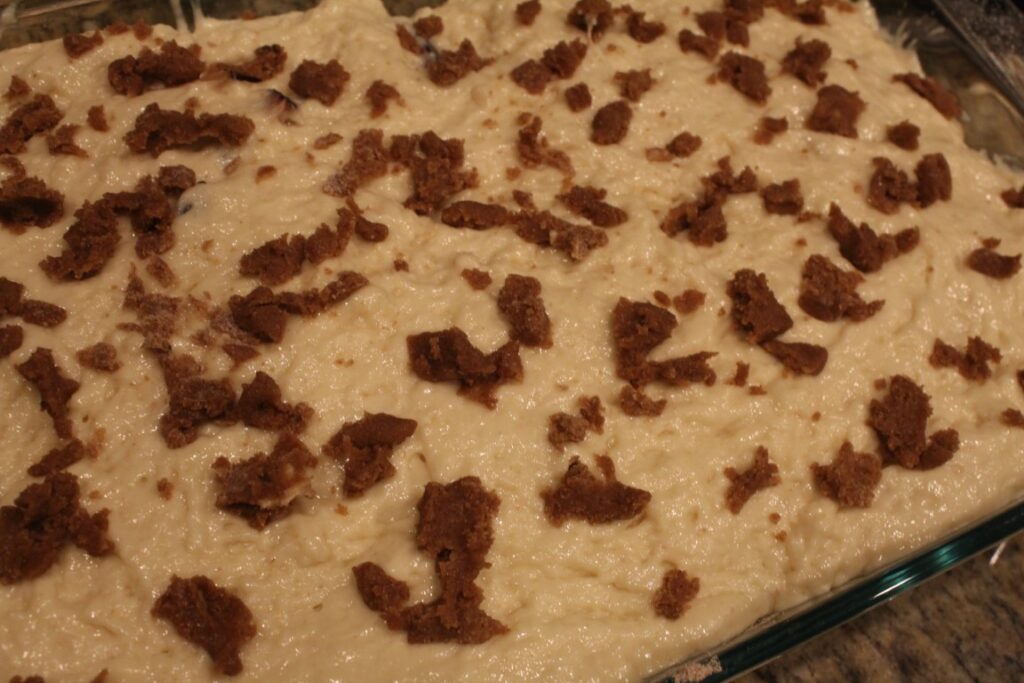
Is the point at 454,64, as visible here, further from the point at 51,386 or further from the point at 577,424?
the point at 51,386

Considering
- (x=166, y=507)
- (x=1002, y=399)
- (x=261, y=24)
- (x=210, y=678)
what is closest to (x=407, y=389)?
(x=166, y=507)

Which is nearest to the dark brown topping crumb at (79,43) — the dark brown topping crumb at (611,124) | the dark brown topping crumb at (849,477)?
the dark brown topping crumb at (611,124)

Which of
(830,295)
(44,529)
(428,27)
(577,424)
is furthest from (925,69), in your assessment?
(44,529)

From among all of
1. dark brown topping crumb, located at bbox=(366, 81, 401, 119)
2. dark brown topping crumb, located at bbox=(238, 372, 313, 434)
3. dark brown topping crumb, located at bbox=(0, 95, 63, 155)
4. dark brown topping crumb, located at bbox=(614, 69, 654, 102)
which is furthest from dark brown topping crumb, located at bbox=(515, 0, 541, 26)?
dark brown topping crumb, located at bbox=(238, 372, 313, 434)

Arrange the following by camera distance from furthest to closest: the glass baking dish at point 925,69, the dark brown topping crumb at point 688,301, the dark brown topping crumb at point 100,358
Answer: the dark brown topping crumb at point 688,301 → the dark brown topping crumb at point 100,358 → the glass baking dish at point 925,69

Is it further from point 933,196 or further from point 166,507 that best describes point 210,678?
point 933,196

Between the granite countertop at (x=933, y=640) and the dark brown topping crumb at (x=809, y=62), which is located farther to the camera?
the dark brown topping crumb at (x=809, y=62)

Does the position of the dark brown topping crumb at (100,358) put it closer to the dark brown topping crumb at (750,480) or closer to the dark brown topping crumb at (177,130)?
the dark brown topping crumb at (177,130)
